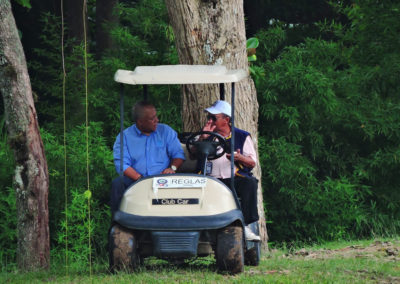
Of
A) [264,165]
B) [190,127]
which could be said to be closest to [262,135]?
[264,165]

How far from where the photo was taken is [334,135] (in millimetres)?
13555

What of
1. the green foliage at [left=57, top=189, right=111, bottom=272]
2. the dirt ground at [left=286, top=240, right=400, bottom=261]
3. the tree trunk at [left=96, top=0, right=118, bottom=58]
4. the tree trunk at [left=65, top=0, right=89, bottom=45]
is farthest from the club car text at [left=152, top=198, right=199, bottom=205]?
the tree trunk at [left=96, top=0, right=118, bottom=58]

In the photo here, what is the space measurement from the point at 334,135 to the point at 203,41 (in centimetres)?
481

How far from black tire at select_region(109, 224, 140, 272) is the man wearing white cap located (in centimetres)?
109

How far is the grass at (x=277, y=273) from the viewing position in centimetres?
639

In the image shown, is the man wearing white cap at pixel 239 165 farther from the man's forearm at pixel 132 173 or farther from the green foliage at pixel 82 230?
the green foliage at pixel 82 230

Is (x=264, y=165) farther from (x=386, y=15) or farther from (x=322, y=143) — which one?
(x=386, y=15)

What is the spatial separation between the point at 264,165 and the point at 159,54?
8.28 ft

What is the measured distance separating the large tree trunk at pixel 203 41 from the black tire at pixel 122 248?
2939mm

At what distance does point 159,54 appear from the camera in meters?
13.1

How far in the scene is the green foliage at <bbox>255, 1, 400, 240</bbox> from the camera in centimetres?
1280

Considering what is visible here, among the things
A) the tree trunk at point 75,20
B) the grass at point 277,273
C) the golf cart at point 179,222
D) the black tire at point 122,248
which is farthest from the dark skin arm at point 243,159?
the tree trunk at point 75,20

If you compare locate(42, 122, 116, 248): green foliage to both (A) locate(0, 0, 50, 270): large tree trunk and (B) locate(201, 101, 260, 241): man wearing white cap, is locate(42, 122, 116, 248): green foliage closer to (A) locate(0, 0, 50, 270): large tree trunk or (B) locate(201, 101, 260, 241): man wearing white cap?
(A) locate(0, 0, 50, 270): large tree trunk

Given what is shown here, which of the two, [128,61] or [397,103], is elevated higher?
[128,61]
